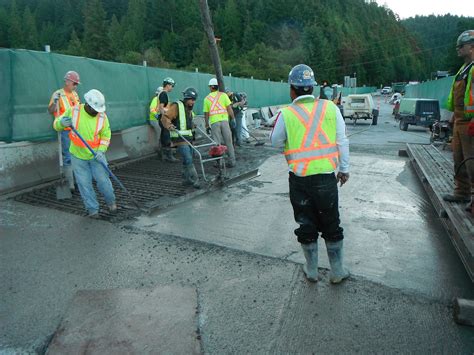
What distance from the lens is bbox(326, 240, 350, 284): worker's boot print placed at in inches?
133

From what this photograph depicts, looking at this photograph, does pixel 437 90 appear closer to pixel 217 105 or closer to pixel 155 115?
pixel 217 105

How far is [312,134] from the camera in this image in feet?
10.6

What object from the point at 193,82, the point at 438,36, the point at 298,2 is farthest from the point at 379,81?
the point at 193,82

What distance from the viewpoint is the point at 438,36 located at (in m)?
147

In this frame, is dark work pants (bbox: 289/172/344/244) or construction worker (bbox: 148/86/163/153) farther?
construction worker (bbox: 148/86/163/153)

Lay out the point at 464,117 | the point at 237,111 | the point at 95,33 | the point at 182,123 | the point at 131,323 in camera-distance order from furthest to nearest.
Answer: the point at 95,33, the point at 237,111, the point at 182,123, the point at 464,117, the point at 131,323

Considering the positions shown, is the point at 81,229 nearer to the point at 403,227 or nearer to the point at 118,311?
the point at 118,311

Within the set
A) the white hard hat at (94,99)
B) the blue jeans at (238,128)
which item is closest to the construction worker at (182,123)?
the white hard hat at (94,99)

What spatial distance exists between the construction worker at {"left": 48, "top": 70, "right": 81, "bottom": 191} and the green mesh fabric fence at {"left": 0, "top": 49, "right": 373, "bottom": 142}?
61 cm

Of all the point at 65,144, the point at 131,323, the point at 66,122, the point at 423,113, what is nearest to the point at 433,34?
the point at 423,113

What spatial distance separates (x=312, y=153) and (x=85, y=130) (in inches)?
130

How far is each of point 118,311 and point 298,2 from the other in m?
105

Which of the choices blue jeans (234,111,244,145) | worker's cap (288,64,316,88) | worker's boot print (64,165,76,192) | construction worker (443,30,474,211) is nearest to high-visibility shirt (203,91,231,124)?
worker's boot print (64,165,76,192)

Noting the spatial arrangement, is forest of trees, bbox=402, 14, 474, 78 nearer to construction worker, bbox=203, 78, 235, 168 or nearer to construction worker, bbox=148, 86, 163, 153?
construction worker, bbox=148, 86, 163, 153
